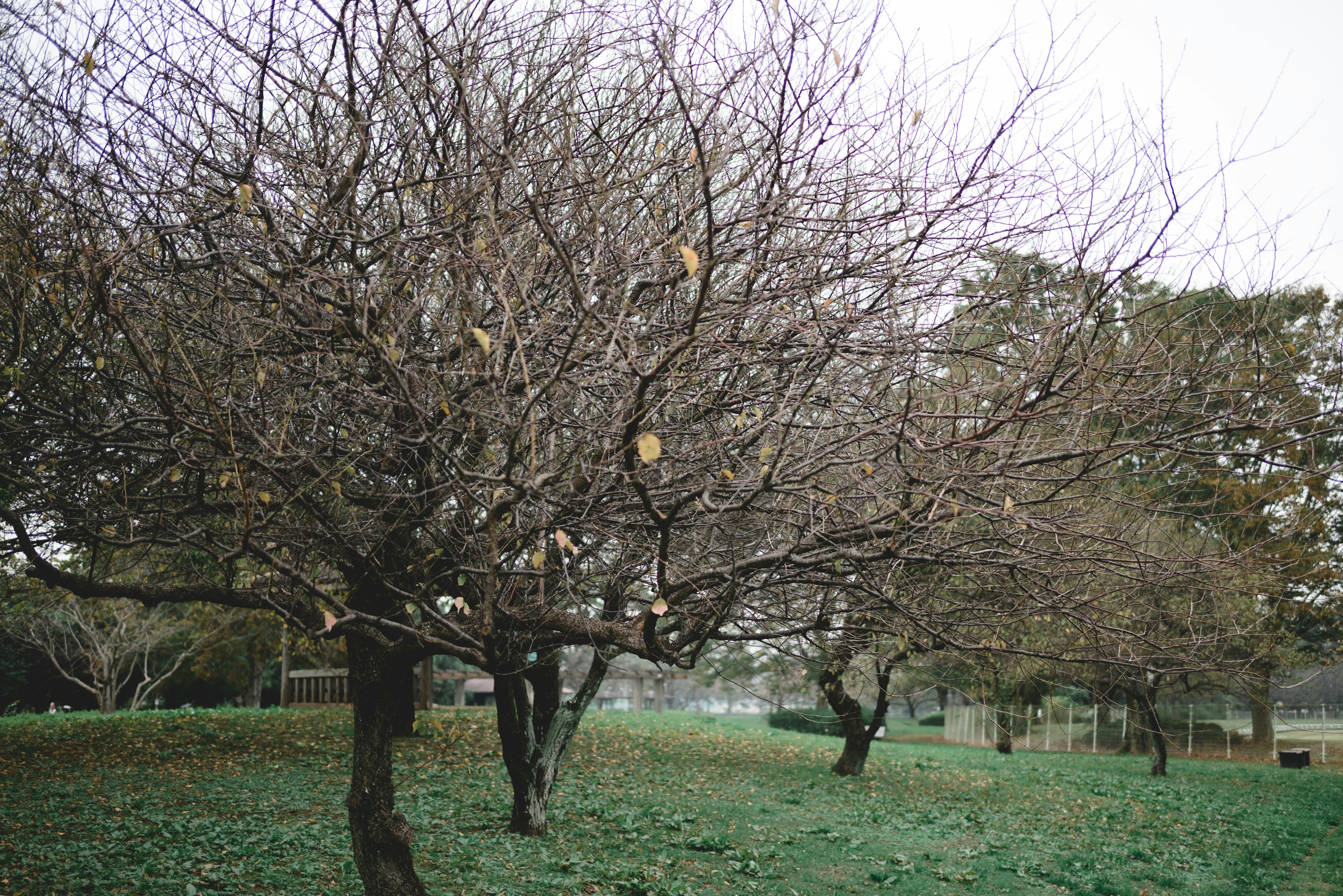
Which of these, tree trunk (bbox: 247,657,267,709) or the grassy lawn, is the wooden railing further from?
tree trunk (bbox: 247,657,267,709)

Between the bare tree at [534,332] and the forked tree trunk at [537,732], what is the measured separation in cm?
317

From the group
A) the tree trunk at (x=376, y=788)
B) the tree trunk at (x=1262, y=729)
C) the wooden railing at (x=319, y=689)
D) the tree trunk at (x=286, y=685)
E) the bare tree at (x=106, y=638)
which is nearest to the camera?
the tree trunk at (x=376, y=788)

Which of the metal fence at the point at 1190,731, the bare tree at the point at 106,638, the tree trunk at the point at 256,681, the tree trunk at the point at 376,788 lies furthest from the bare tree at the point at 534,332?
the metal fence at the point at 1190,731

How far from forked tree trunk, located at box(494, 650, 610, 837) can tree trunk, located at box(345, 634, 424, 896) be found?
7.69 ft

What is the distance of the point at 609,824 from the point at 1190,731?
18.5 metres

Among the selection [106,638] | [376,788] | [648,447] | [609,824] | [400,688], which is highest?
[648,447]

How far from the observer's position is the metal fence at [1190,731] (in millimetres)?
23734

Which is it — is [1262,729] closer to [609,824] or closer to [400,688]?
[609,824]

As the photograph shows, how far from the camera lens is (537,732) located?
856 centimetres

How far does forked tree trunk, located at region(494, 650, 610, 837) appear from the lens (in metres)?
8.23

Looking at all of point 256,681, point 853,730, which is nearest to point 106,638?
point 256,681

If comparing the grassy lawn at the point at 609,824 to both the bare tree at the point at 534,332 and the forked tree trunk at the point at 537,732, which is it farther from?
the bare tree at the point at 534,332

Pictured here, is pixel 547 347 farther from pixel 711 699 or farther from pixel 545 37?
pixel 711 699

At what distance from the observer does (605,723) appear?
18.9m
